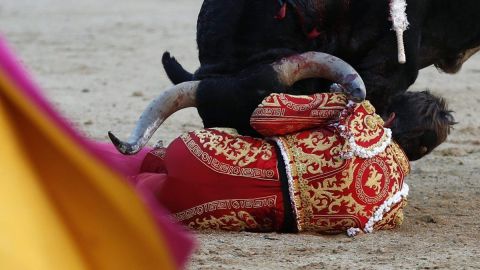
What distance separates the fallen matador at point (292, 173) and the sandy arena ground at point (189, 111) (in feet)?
0.22

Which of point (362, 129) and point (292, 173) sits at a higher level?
point (362, 129)

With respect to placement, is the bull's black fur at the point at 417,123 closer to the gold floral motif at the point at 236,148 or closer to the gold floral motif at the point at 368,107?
the gold floral motif at the point at 368,107

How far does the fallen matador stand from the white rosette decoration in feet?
1.18

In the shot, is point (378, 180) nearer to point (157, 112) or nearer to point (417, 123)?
point (417, 123)

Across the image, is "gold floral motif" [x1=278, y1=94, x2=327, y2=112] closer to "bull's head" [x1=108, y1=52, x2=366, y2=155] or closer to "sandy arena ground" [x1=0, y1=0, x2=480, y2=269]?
"bull's head" [x1=108, y1=52, x2=366, y2=155]

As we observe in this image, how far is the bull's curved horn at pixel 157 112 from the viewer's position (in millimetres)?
3486

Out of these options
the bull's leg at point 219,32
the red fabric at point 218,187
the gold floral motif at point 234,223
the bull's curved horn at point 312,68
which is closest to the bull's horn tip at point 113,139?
the red fabric at point 218,187

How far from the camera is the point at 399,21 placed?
3.89 meters

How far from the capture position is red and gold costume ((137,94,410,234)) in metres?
3.49

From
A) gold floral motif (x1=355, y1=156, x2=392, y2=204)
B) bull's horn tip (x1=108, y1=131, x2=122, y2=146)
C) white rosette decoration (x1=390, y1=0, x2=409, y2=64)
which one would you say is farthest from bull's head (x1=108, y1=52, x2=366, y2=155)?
white rosette decoration (x1=390, y1=0, x2=409, y2=64)

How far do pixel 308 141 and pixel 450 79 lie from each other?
436 cm

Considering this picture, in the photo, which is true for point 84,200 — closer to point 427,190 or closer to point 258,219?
point 258,219

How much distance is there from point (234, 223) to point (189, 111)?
122 inches

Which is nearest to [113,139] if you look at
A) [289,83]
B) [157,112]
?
[157,112]
